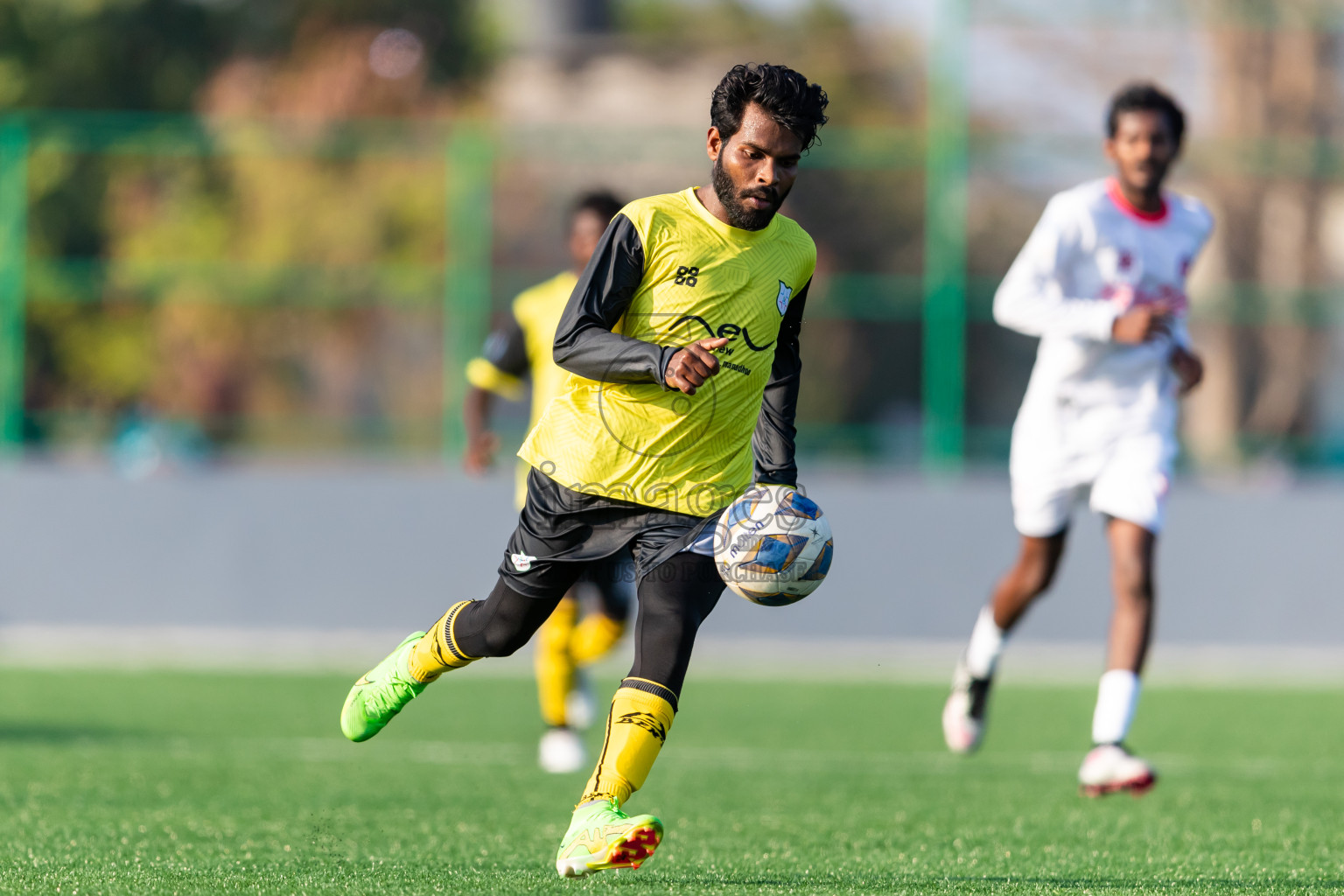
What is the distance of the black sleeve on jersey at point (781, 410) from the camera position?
4.95 metres

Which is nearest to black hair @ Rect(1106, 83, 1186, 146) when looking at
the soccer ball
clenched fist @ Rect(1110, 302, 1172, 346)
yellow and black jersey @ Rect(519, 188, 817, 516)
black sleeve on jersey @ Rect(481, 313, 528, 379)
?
clenched fist @ Rect(1110, 302, 1172, 346)

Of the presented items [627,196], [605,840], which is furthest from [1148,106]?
[627,196]

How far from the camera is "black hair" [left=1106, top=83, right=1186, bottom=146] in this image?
6583 mm

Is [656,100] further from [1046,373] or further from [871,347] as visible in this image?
[1046,373]

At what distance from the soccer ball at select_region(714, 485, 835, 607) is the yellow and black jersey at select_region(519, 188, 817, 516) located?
0.21m

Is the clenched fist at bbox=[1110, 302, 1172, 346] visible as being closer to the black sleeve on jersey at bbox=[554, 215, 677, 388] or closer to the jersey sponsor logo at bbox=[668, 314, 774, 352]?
the jersey sponsor logo at bbox=[668, 314, 774, 352]

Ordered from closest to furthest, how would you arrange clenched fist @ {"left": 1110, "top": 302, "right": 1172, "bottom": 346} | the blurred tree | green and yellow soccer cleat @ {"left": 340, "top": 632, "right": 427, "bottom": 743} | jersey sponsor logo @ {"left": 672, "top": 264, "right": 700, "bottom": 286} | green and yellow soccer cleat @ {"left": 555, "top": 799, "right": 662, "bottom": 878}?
green and yellow soccer cleat @ {"left": 555, "top": 799, "right": 662, "bottom": 878} → jersey sponsor logo @ {"left": 672, "top": 264, "right": 700, "bottom": 286} → green and yellow soccer cleat @ {"left": 340, "top": 632, "right": 427, "bottom": 743} → clenched fist @ {"left": 1110, "top": 302, "right": 1172, "bottom": 346} → the blurred tree

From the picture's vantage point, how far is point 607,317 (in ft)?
15.3

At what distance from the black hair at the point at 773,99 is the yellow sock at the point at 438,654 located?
61.2 inches

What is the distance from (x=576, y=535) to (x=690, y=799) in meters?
2.13

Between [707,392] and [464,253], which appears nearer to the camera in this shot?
[707,392]

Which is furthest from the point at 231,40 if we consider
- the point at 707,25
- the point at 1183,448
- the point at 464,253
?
the point at 1183,448

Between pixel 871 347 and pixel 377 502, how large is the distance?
4.02 metres

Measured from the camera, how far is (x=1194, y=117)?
54.3 feet
